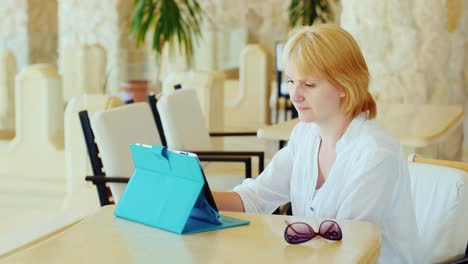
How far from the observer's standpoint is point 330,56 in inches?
106

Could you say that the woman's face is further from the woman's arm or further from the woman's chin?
the woman's arm

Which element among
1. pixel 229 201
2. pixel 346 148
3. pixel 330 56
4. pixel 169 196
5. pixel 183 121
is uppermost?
pixel 330 56

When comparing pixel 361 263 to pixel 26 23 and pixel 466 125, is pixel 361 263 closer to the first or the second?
pixel 466 125

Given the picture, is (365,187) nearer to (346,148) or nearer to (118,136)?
(346,148)

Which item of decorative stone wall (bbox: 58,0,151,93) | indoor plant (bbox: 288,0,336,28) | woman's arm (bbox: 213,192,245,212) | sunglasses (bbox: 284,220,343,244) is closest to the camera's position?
sunglasses (bbox: 284,220,343,244)

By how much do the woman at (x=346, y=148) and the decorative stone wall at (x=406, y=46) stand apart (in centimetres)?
333

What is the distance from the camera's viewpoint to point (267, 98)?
974cm

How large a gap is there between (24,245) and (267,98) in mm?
6143

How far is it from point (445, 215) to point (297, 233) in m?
0.85

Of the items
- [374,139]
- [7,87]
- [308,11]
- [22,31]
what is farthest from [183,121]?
[22,31]

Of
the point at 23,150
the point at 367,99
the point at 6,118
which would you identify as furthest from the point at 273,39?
the point at 367,99

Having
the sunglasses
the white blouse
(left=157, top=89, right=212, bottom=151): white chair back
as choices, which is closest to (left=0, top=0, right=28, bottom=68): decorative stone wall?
(left=157, top=89, right=212, bottom=151): white chair back

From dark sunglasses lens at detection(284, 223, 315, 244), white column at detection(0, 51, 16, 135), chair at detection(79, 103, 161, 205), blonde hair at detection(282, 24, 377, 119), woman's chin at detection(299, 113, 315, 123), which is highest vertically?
blonde hair at detection(282, 24, 377, 119)

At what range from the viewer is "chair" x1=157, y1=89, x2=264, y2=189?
5.06 meters
